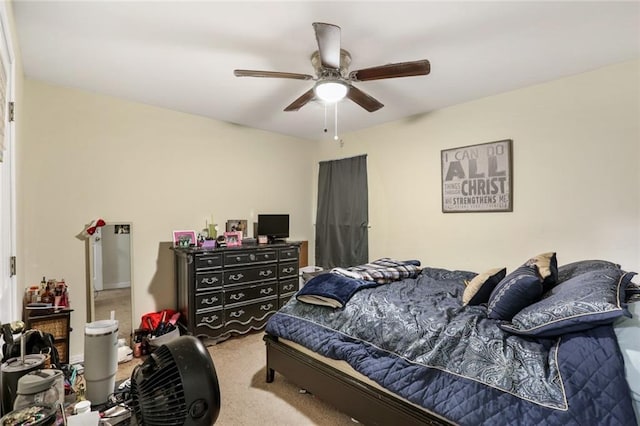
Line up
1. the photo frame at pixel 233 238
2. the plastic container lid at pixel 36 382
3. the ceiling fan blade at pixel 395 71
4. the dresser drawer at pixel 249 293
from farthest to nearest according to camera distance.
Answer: the photo frame at pixel 233 238
the dresser drawer at pixel 249 293
the ceiling fan blade at pixel 395 71
the plastic container lid at pixel 36 382

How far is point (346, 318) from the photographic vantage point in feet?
6.98

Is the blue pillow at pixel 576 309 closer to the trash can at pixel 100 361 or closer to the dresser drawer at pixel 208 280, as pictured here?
the trash can at pixel 100 361

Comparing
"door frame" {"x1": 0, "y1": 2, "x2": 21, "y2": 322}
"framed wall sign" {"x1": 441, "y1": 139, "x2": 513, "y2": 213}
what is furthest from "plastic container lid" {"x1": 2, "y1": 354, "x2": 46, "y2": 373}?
"framed wall sign" {"x1": 441, "y1": 139, "x2": 513, "y2": 213}

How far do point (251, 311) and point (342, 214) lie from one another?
1825mm

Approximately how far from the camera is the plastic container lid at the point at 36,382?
0.86 m

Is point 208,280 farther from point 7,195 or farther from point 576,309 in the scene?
point 576,309

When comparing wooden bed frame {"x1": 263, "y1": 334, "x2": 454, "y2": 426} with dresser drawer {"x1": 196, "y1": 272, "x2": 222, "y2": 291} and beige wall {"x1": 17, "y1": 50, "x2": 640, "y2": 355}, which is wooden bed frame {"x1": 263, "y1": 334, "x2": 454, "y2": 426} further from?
beige wall {"x1": 17, "y1": 50, "x2": 640, "y2": 355}

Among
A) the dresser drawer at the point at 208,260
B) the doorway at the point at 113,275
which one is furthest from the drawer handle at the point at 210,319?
the doorway at the point at 113,275

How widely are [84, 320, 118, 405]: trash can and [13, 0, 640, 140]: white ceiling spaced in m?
1.73

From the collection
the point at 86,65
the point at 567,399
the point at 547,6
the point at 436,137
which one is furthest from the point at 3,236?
the point at 436,137

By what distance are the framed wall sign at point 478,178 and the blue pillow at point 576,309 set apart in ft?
5.10

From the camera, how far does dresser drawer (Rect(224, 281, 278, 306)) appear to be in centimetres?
336

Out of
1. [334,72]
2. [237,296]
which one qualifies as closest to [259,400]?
[237,296]

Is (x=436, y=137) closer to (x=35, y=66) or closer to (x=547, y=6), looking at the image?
(x=547, y=6)
